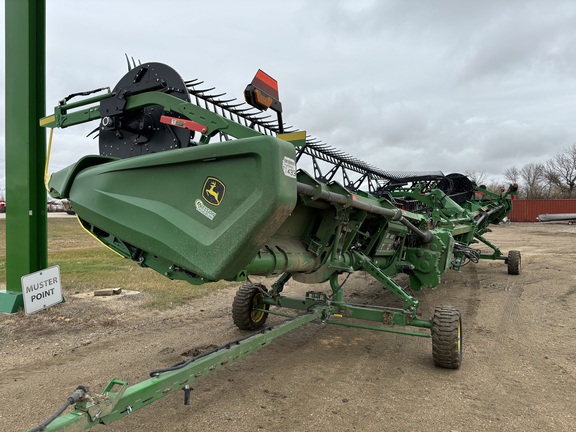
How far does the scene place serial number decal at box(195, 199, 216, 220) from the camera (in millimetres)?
2646

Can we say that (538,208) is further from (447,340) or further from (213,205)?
(213,205)

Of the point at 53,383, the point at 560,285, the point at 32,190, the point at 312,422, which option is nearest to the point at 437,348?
the point at 312,422

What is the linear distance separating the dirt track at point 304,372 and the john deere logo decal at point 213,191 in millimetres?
1595

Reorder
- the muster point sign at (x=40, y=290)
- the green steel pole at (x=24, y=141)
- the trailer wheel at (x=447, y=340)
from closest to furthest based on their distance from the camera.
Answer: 1. the muster point sign at (x=40, y=290)
2. the trailer wheel at (x=447, y=340)
3. the green steel pole at (x=24, y=141)

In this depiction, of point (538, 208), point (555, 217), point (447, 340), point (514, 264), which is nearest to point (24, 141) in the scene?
point (447, 340)

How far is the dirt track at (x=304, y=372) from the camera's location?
3.16 metres

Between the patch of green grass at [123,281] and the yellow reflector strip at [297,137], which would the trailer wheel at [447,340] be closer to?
the yellow reflector strip at [297,137]

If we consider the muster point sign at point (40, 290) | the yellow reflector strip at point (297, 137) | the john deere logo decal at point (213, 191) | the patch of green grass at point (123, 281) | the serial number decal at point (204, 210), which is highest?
the yellow reflector strip at point (297, 137)

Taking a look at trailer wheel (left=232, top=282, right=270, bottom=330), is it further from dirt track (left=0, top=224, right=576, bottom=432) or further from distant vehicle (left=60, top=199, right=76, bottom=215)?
distant vehicle (left=60, top=199, right=76, bottom=215)

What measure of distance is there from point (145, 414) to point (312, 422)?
3.98ft

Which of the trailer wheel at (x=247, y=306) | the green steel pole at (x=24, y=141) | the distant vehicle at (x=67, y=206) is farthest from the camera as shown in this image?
the green steel pole at (x=24, y=141)

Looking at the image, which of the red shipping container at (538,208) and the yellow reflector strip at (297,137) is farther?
the red shipping container at (538,208)

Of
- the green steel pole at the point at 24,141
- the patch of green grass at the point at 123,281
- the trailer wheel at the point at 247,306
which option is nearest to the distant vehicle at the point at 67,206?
the trailer wheel at the point at 247,306

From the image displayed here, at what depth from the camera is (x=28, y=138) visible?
5688mm
